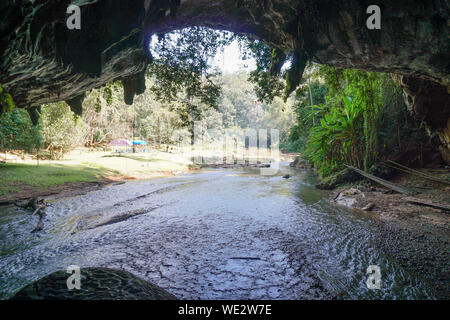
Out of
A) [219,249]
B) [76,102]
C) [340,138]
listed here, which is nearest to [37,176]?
[76,102]

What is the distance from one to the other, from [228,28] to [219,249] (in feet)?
20.1

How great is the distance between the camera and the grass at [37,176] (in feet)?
32.5

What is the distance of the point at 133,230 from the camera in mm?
5633

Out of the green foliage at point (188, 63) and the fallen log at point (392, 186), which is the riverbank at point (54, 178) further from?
the fallen log at point (392, 186)

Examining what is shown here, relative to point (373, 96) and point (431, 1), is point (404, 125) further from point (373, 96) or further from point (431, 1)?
point (431, 1)

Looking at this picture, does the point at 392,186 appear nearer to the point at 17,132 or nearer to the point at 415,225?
the point at 415,225

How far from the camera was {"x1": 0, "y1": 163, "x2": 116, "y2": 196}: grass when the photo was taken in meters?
9.92

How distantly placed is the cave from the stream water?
3.29 meters

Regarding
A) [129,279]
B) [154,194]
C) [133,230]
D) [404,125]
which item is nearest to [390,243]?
[129,279]

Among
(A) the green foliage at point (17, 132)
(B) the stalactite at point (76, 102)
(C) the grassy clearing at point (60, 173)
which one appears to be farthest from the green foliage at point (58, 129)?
(B) the stalactite at point (76, 102)

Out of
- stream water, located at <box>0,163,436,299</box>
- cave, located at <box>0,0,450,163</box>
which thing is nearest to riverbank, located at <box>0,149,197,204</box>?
stream water, located at <box>0,163,436,299</box>

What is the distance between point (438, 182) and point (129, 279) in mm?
8780

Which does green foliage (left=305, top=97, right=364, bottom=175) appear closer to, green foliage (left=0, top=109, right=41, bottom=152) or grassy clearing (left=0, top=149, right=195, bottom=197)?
grassy clearing (left=0, top=149, right=195, bottom=197)

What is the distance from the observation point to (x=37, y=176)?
455 inches
